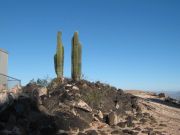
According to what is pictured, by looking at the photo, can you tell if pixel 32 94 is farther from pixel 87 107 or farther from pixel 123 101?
pixel 123 101

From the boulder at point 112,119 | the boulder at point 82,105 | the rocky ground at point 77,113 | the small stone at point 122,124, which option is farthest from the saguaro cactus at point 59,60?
the small stone at point 122,124

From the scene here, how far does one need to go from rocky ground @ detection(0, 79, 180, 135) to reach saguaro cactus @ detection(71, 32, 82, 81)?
89cm

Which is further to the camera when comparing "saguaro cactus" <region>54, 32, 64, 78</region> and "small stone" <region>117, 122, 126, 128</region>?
"saguaro cactus" <region>54, 32, 64, 78</region>

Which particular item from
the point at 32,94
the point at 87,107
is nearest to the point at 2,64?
the point at 32,94

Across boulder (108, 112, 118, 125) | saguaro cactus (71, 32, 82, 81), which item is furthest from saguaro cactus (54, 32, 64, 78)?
boulder (108, 112, 118, 125)

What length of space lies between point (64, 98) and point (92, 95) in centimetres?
179

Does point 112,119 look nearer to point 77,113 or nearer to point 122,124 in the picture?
point 122,124

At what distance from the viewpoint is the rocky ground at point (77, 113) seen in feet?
59.6

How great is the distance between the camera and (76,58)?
1022 inches

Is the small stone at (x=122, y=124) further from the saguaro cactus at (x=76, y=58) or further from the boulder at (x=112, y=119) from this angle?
the saguaro cactus at (x=76, y=58)

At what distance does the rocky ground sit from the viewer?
59.6ft

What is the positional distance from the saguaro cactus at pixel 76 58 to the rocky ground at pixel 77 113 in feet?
2.92

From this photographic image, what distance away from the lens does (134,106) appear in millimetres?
23688

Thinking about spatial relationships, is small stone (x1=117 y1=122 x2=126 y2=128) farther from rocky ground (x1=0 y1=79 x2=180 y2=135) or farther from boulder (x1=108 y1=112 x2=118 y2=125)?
boulder (x1=108 y1=112 x2=118 y2=125)
